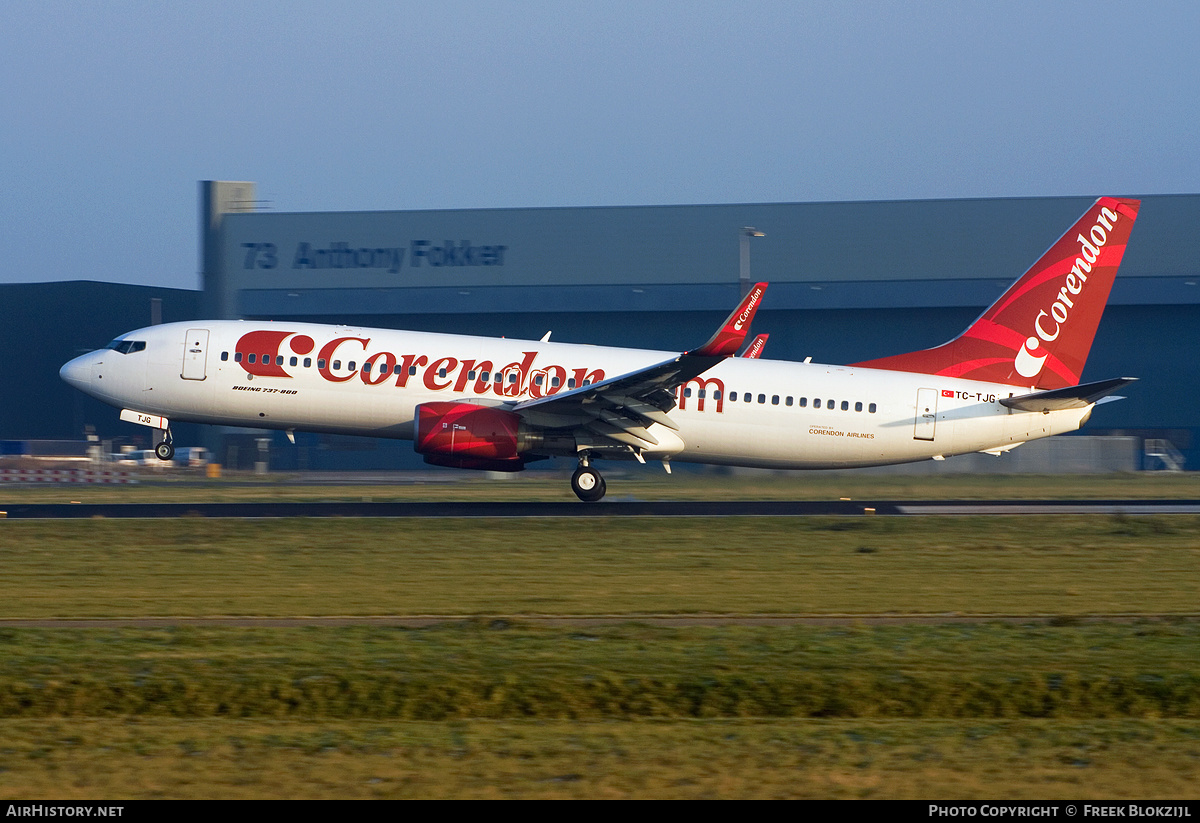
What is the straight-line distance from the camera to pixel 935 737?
A: 8516 mm

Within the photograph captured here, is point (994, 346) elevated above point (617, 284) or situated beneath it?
situated beneath

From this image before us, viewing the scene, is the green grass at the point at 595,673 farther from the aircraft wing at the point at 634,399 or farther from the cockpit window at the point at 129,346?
the cockpit window at the point at 129,346

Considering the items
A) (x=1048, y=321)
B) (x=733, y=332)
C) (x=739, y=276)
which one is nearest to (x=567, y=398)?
(x=733, y=332)

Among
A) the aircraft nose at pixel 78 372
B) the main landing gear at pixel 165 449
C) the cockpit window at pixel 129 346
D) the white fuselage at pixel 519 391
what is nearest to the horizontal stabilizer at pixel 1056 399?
the white fuselage at pixel 519 391

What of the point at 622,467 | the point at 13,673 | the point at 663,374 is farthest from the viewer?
the point at 622,467

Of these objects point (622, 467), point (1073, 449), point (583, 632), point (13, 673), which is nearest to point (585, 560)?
point (583, 632)

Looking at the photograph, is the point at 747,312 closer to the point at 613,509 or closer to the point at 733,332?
the point at 733,332

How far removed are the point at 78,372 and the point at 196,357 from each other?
3527 mm

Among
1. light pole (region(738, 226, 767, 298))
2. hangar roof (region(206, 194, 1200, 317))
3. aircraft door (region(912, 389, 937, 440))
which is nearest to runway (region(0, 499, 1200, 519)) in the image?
aircraft door (region(912, 389, 937, 440))

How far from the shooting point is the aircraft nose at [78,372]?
28.6m

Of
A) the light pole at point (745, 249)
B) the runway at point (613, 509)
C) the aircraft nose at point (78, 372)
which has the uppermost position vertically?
the light pole at point (745, 249)

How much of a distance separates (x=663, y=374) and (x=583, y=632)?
1298 centimetres

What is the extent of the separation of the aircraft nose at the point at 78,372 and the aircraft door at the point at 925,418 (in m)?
20.1

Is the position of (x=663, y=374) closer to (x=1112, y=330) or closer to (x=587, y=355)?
(x=587, y=355)
